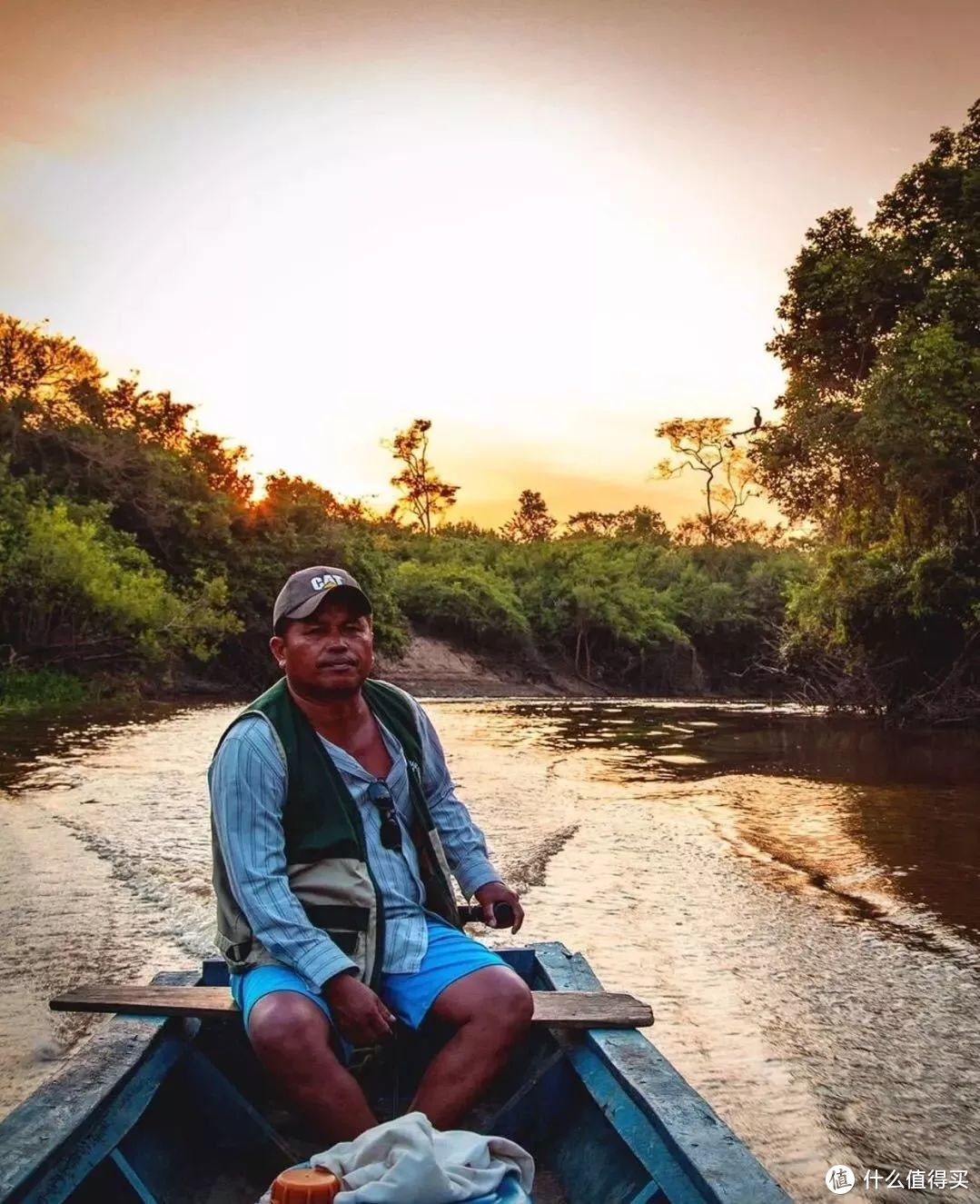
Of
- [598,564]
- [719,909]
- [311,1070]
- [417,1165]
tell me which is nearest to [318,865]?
[311,1070]

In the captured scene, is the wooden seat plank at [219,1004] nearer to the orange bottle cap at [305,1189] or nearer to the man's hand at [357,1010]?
the man's hand at [357,1010]

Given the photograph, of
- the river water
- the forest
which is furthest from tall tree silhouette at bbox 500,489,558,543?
the river water

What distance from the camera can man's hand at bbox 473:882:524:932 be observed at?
3143 mm

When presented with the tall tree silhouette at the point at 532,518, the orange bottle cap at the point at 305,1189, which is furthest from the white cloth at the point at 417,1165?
the tall tree silhouette at the point at 532,518

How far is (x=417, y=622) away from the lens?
39094mm

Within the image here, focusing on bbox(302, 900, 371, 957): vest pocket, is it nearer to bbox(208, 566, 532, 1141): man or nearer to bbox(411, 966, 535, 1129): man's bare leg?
bbox(208, 566, 532, 1141): man

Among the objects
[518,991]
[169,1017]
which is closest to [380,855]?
[518,991]

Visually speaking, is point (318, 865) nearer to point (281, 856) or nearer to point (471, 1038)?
point (281, 856)

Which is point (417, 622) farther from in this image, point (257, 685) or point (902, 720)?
point (902, 720)

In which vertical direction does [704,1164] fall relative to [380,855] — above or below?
below

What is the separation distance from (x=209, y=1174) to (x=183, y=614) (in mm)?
21886

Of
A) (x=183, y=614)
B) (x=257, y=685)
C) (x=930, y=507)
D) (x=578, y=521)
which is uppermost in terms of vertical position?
(x=578, y=521)

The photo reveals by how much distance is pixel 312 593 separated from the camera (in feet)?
9.80

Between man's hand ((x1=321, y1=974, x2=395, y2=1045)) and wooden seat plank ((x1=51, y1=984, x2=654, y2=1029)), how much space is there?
0.38 m
